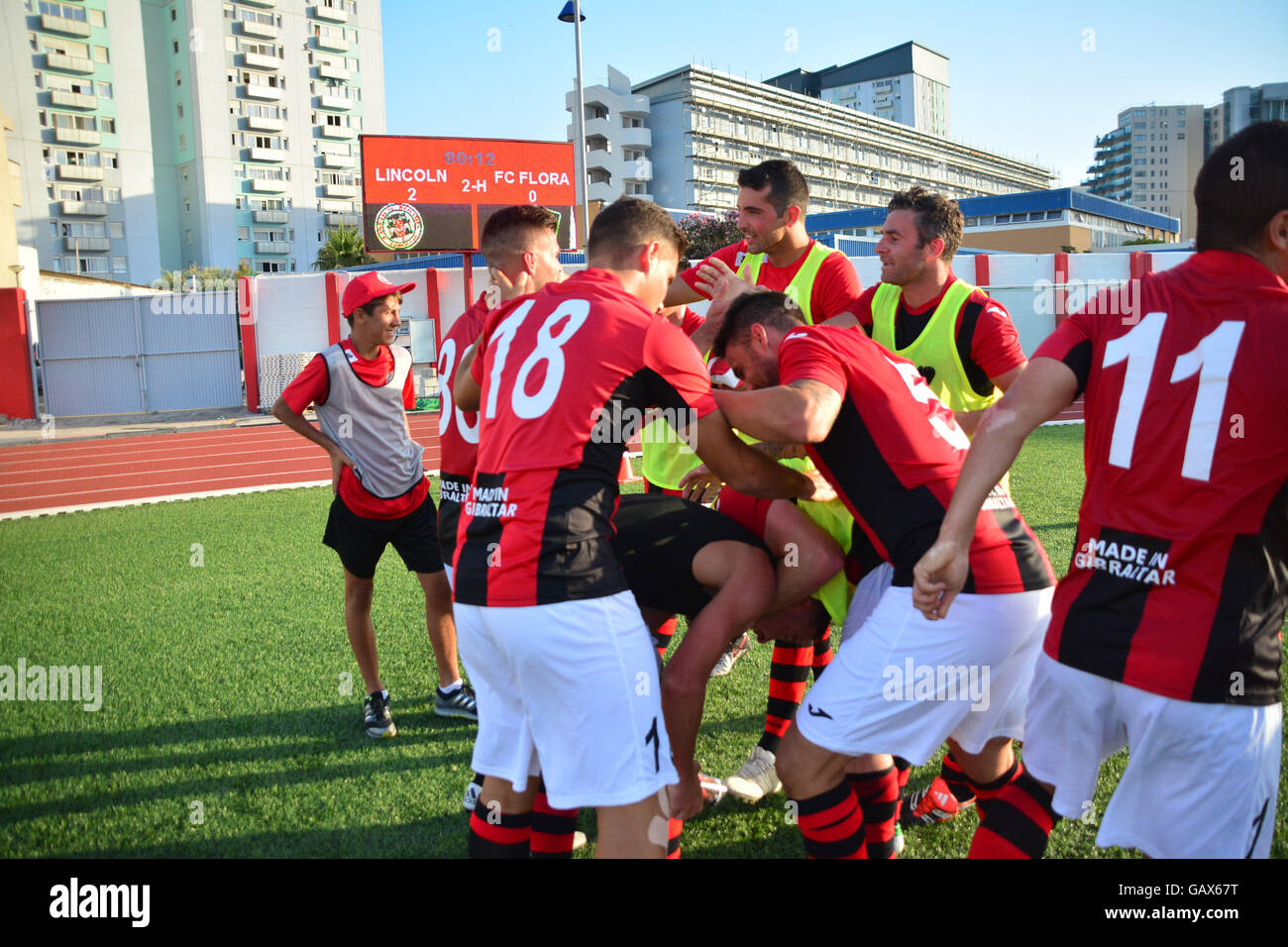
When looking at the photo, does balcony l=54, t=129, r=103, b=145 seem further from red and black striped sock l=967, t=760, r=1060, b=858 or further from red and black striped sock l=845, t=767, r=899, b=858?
red and black striped sock l=967, t=760, r=1060, b=858

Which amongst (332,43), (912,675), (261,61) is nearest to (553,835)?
(912,675)

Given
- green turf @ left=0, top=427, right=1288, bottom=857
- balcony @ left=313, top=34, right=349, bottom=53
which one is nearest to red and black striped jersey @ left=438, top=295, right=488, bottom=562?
green turf @ left=0, top=427, right=1288, bottom=857

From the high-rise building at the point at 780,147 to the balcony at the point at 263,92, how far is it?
33.0 metres

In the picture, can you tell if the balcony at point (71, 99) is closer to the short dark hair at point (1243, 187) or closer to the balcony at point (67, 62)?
the balcony at point (67, 62)

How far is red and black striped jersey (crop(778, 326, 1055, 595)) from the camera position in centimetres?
249

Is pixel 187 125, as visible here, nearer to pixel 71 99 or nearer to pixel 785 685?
pixel 71 99

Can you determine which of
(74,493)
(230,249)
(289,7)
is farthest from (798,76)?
(74,493)

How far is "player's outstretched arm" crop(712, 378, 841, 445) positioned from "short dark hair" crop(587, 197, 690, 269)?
59 cm

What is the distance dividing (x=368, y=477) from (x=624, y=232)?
2.69 metres

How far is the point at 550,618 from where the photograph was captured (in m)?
2.23

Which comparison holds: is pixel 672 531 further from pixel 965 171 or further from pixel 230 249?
pixel 965 171

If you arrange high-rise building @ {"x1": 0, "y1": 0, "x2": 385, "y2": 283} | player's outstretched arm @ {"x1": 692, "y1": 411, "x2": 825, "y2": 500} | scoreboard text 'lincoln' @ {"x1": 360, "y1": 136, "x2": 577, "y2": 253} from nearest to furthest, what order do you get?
player's outstretched arm @ {"x1": 692, "y1": 411, "x2": 825, "y2": 500} → scoreboard text 'lincoln' @ {"x1": 360, "y1": 136, "x2": 577, "y2": 253} → high-rise building @ {"x1": 0, "y1": 0, "x2": 385, "y2": 283}

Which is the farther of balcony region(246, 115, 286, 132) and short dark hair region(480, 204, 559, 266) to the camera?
balcony region(246, 115, 286, 132)

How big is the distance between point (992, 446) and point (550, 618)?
1.18 m
